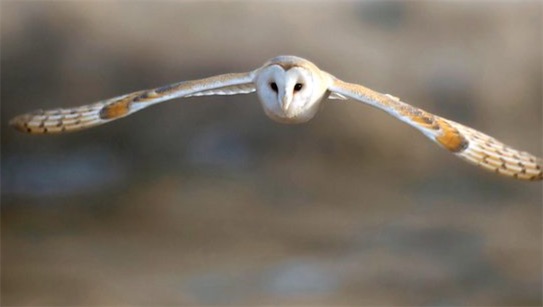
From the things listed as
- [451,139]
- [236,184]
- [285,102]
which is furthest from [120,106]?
[236,184]

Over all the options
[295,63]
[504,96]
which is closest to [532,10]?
[504,96]

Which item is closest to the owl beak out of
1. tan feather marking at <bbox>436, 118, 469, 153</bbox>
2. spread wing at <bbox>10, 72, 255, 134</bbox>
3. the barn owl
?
the barn owl

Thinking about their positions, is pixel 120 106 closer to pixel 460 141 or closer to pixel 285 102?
pixel 285 102

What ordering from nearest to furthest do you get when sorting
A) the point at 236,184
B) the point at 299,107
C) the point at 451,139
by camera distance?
the point at 451,139, the point at 299,107, the point at 236,184

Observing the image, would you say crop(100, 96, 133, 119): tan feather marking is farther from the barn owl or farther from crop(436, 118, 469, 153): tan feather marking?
crop(436, 118, 469, 153): tan feather marking

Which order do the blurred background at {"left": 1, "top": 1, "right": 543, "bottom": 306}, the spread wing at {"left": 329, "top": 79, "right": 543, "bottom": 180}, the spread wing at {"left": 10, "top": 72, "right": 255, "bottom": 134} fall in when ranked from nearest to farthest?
the spread wing at {"left": 329, "top": 79, "right": 543, "bottom": 180}, the spread wing at {"left": 10, "top": 72, "right": 255, "bottom": 134}, the blurred background at {"left": 1, "top": 1, "right": 543, "bottom": 306}

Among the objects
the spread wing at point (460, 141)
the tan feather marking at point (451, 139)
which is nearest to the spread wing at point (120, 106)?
the spread wing at point (460, 141)

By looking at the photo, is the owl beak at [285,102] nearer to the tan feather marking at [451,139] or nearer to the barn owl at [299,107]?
the barn owl at [299,107]

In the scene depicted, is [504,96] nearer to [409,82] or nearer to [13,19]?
[409,82]
